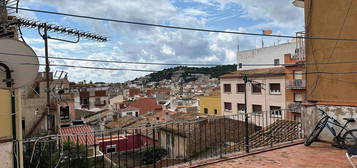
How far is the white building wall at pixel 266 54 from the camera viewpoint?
24.5m

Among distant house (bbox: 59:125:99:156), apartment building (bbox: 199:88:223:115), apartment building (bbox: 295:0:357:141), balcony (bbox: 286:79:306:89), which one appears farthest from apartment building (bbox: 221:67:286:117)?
apartment building (bbox: 295:0:357:141)

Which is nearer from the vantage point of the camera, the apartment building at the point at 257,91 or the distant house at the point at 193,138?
the distant house at the point at 193,138

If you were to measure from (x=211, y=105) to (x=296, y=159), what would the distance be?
24.9 meters

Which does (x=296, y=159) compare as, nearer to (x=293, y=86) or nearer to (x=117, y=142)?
(x=117, y=142)

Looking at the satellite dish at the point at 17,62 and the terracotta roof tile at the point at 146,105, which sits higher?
the satellite dish at the point at 17,62

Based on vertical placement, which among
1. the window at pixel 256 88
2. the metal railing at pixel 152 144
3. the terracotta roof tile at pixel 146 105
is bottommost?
the terracotta roof tile at pixel 146 105

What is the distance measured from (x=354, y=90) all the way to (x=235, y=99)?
19989mm

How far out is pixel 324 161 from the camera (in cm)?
424

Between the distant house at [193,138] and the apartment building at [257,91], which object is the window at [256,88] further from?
the distant house at [193,138]

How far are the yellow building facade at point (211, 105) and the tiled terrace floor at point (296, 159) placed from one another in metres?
22.9

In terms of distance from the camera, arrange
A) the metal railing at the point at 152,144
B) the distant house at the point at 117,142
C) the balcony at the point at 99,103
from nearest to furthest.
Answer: the metal railing at the point at 152,144, the distant house at the point at 117,142, the balcony at the point at 99,103

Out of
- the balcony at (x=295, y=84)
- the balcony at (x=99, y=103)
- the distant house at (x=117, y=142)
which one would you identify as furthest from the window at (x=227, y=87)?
the balcony at (x=99, y=103)

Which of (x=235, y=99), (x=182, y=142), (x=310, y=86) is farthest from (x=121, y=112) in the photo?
(x=310, y=86)

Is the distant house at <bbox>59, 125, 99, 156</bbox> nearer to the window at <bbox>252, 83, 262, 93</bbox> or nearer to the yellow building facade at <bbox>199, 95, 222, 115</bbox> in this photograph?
the window at <bbox>252, 83, 262, 93</bbox>
